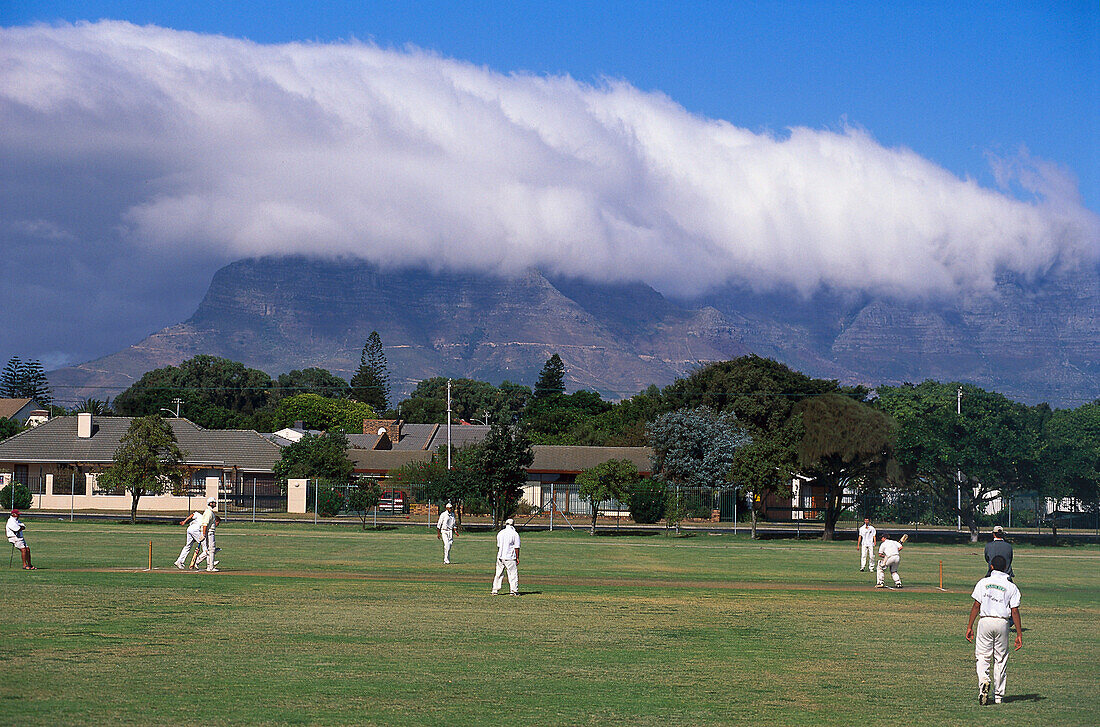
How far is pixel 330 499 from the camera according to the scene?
221 feet

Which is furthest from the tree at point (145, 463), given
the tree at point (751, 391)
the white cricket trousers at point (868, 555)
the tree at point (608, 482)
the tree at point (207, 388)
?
the tree at point (207, 388)

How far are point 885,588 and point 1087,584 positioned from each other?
29.0 feet

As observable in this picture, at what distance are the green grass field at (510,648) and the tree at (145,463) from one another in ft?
88.4

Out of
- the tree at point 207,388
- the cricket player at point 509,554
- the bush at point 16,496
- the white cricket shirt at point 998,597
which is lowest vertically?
the bush at point 16,496

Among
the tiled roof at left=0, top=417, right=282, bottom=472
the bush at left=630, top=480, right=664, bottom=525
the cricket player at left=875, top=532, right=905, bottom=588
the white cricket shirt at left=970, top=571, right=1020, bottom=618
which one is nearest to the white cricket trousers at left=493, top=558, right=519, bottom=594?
the cricket player at left=875, top=532, right=905, bottom=588

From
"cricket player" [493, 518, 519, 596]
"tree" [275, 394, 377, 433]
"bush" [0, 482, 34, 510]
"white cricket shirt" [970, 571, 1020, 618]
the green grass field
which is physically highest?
"tree" [275, 394, 377, 433]

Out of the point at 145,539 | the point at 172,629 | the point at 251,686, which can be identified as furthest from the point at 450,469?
the point at 251,686

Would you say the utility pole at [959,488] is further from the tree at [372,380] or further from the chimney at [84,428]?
the tree at [372,380]

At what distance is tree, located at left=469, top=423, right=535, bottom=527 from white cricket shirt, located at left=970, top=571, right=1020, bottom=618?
154 feet

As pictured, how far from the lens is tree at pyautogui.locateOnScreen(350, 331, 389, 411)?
172250mm

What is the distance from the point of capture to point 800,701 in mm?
14828

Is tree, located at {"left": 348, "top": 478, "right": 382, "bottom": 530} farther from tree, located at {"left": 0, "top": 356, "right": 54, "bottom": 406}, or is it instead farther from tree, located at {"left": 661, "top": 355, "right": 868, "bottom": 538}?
tree, located at {"left": 0, "top": 356, "right": 54, "bottom": 406}

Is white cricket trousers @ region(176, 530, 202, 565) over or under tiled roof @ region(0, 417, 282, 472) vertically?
under

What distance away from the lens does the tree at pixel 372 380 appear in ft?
565
